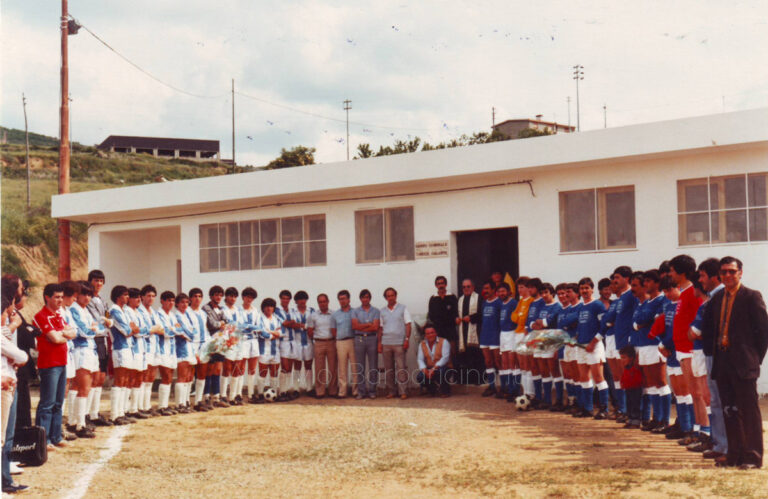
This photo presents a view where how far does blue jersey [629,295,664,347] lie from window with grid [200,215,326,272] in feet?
24.8

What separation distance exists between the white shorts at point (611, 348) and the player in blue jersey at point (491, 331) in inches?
99.0

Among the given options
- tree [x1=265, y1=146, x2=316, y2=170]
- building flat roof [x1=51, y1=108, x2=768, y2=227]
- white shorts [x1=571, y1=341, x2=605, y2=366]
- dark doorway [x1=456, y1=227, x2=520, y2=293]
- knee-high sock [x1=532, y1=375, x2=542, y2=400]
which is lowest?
knee-high sock [x1=532, y1=375, x2=542, y2=400]

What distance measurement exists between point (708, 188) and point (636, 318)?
3.59 metres

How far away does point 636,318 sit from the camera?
941 cm

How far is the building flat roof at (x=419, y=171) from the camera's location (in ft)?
38.2

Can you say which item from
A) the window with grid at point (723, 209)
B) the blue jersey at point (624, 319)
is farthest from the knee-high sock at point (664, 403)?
the window with grid at point (723, 209)

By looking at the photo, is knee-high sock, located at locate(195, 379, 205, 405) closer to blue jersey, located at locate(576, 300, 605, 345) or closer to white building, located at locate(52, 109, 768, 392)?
white building, located at locate(52, 109, 768, 392)

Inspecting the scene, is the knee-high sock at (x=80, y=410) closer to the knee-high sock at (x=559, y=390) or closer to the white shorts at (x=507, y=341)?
the white shorts at (x=507, y=341)

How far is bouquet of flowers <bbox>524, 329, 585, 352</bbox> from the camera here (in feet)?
35.0

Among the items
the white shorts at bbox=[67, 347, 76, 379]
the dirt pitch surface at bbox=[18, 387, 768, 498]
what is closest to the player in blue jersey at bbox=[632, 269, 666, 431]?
the dirt pitch surface at bbox=[18, 387, 768, 498]

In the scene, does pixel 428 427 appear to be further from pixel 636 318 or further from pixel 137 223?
pixel 137 223

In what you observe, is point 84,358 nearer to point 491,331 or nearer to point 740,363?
point 491,331

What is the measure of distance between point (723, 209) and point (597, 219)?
71.8 inches

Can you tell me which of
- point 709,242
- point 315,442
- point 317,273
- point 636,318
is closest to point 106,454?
point 315,442
